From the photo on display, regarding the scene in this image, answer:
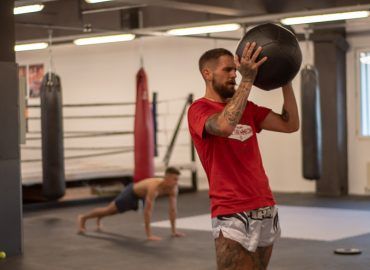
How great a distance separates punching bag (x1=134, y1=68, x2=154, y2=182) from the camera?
326 inches

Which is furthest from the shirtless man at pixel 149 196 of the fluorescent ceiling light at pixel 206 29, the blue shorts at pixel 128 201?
the fluorescent ceiling light at pixel 206 29

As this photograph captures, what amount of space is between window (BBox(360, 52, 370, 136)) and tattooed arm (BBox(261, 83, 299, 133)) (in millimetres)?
→ 8098

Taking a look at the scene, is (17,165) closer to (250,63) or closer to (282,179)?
(250,63)

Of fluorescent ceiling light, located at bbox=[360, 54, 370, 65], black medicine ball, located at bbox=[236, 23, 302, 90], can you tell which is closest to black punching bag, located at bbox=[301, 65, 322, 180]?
fluorescent ceiling light, located at bbox=[360, 54, 370, 65]

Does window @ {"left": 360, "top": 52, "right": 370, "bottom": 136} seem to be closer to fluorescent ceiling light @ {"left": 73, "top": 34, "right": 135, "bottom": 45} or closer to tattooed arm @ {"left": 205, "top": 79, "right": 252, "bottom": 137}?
fluorescent ceiling light @ {"left": 73, "top": 34, "right": 135, "bottom": 45}

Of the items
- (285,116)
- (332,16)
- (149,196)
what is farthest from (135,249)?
(285,116)

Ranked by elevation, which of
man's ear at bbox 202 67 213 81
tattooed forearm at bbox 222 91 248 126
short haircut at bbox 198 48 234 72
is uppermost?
short haircut at bbox 198 48 234 72

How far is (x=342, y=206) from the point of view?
9.44m

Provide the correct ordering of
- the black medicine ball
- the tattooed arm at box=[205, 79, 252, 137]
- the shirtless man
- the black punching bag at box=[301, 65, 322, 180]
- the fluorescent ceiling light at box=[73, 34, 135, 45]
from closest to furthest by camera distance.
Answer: the tattooed arm at box=[205, 79, 252, 137]
the black medicine ball
the shirtless man
the black punching bag at box=[301, 65, 322, 180]
the fluorescent ceiling light at box=[73, 34, 135, 45]

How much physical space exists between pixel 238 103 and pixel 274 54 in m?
0.26

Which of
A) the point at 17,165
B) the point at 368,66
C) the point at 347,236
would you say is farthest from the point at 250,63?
the point at 368,66

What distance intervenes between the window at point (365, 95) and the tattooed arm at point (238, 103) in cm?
841

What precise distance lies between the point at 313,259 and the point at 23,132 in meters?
2.79

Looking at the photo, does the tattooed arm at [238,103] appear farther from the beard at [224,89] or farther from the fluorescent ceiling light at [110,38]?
the fluorescent ceiling light at [110,38]
